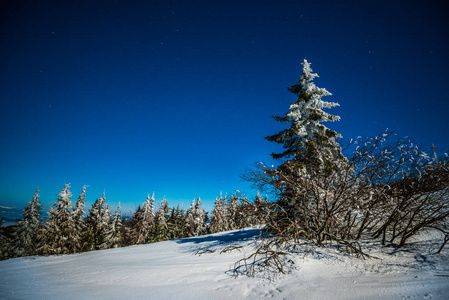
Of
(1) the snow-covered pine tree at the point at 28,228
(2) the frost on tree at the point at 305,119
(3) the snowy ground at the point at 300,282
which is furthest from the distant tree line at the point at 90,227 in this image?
(3) the snowy ground at the point at 300,282

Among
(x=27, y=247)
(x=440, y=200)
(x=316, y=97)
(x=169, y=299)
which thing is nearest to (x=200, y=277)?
(x=169, y=299)

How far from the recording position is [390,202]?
16.7 feet

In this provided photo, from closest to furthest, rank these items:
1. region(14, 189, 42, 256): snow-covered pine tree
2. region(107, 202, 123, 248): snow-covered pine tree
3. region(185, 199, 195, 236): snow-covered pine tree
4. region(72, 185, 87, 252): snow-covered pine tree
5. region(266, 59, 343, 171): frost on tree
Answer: region(266, 59, 343, 171): frost on tree → region(72, 185, 87, 252): snow-covered pine tree → region(14, 189, 42, 256): snow-covered pine tree → region(107, 202, 123, 248): snow-covered pine tree → region(185, 199, 195, 236): snow-covered pine tree

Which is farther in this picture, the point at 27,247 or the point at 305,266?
the point at 27,247

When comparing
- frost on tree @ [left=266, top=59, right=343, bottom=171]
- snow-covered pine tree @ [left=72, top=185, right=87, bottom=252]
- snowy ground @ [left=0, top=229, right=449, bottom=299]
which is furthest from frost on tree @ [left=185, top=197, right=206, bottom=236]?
snowy ground @ [left=0, top=229, right=449, bottom=299]

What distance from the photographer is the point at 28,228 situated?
2666 cm

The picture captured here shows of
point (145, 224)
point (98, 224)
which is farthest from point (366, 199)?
point (98, 224)

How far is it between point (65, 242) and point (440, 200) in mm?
28910

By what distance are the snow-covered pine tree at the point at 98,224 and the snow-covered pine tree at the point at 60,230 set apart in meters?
8.58

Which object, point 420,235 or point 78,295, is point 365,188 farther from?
point 78,295

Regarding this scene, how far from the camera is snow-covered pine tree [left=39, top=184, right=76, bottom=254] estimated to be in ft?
61.9

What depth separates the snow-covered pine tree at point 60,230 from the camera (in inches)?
743

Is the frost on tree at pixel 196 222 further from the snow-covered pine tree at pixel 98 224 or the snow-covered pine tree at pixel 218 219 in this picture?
the snow-covered pine tree at pixel 98 224

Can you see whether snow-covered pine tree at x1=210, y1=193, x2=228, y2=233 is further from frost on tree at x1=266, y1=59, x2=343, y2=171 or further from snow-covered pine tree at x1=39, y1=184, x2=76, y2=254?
frost on tree at x1=266, y1=59, x2=343, y2=171
